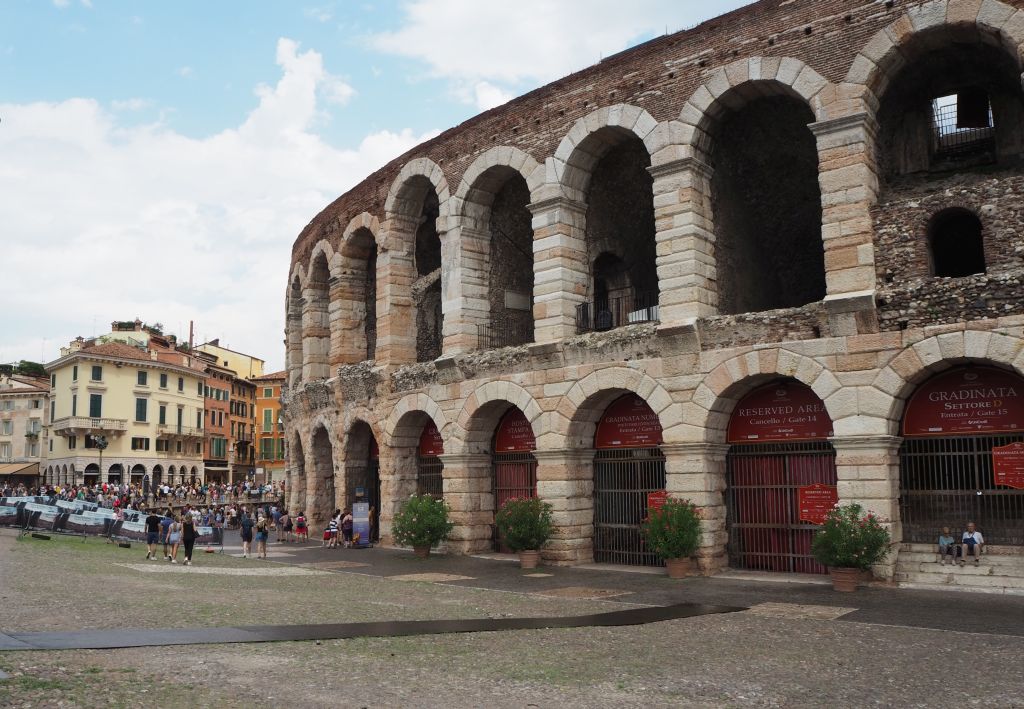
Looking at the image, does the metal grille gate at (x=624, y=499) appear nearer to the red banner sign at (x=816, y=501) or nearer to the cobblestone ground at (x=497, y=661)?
the red banner sign at (x=816, y=501)

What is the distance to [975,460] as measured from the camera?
15.4 meters

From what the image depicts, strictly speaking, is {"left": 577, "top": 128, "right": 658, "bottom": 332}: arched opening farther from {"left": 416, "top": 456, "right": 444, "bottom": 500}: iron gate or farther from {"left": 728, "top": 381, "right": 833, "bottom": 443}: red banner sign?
{"left": 416, "top": 456, "right": 444, "bottom": 500}: iron gate

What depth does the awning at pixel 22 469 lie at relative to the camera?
68.0 metres

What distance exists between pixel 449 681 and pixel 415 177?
60.7ft

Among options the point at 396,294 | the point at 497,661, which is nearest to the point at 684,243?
the point at 396,294

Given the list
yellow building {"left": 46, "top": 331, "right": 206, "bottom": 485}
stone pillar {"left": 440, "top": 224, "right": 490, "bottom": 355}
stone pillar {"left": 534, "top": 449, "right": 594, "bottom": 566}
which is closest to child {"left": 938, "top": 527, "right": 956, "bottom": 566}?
stone pillar {"left": 534, "top": 449, "right": 594, "bottom": 566}

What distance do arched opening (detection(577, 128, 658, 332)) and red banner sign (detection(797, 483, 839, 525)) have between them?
19.5 feet

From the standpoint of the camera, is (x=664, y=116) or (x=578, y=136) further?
(x=578, y=136)

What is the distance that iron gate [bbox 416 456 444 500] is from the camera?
80.9 ft

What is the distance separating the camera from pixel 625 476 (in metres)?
20.2

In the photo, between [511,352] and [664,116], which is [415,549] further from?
[664,116]

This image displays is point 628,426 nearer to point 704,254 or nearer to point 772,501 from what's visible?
point 772,501

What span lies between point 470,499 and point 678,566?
6.56 m

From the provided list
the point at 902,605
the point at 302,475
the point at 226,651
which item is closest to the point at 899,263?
the point at 902,605
